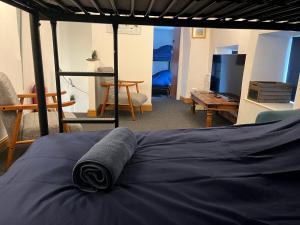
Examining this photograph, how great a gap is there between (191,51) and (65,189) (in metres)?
4.70

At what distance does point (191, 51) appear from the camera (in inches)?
195

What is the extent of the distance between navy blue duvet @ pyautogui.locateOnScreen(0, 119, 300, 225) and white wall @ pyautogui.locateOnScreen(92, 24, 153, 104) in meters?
3.23

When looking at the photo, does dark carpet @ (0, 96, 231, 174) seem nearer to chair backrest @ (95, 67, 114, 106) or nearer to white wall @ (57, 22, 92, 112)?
chair backrest @ (95, 67, 114, 106)

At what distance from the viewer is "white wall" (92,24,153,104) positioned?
157 inches

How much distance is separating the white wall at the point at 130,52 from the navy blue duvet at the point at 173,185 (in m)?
3.23

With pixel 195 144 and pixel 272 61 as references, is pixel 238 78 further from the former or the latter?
pixel 195 144

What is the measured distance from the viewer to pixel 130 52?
414 centimetres

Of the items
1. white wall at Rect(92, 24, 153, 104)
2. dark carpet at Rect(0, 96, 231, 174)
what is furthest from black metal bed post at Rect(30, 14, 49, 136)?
white wall at Rect(92, 24, 153, 104)

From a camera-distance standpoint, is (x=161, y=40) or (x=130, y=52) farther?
(x=161, y=40)

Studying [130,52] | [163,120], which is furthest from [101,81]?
[163,120]

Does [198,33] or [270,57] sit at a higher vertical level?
[198,33]

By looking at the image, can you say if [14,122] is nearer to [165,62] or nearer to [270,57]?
[270,57]

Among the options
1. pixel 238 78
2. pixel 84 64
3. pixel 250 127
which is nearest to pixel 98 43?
pixel 84 64

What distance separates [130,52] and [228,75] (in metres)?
1.81
